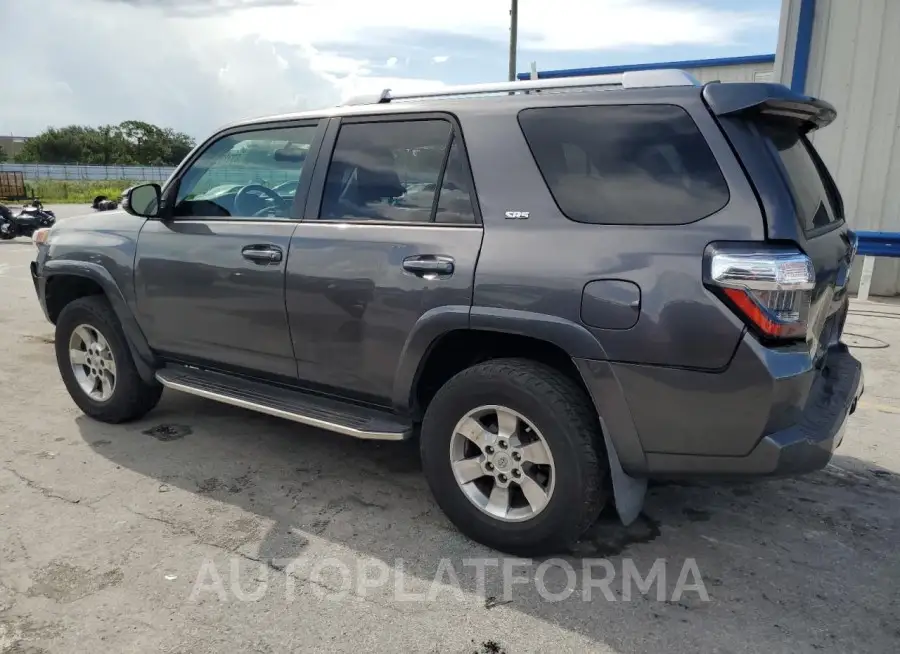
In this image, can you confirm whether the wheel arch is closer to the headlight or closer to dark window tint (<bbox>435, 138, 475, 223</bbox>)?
dark window tint (<bbox>435, 138, 475, 223</bbox>)

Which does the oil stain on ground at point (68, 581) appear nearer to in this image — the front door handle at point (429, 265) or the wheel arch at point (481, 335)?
the wheel arch at point (481, 335)

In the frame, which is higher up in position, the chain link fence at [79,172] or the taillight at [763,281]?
the taillight at [763,281]

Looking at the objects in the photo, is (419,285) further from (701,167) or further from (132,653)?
(132,653)

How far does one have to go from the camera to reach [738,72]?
1303cm

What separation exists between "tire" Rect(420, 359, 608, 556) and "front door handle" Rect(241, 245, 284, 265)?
1.14m

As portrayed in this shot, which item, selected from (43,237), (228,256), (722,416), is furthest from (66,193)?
(722,416)

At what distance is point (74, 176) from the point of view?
190 feet

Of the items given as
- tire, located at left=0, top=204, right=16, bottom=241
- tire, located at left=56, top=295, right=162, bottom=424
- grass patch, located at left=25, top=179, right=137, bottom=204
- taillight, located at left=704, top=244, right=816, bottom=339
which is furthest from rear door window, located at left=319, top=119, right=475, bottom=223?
grass patch, located at left=25, top=179, right=137, bottom=204

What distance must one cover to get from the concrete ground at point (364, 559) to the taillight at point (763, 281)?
1115 millimetres

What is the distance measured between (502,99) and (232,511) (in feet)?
7.57

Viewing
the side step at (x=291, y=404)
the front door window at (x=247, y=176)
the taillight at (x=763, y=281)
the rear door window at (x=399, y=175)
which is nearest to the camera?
the taillight at (x=763, y=281)

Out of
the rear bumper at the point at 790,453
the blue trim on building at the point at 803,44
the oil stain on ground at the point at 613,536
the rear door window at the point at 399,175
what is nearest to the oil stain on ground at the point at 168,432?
the rear door window at the point at 399,175

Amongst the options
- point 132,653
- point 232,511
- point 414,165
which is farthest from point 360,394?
point 132,653

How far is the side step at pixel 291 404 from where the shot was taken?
3.30 metres
